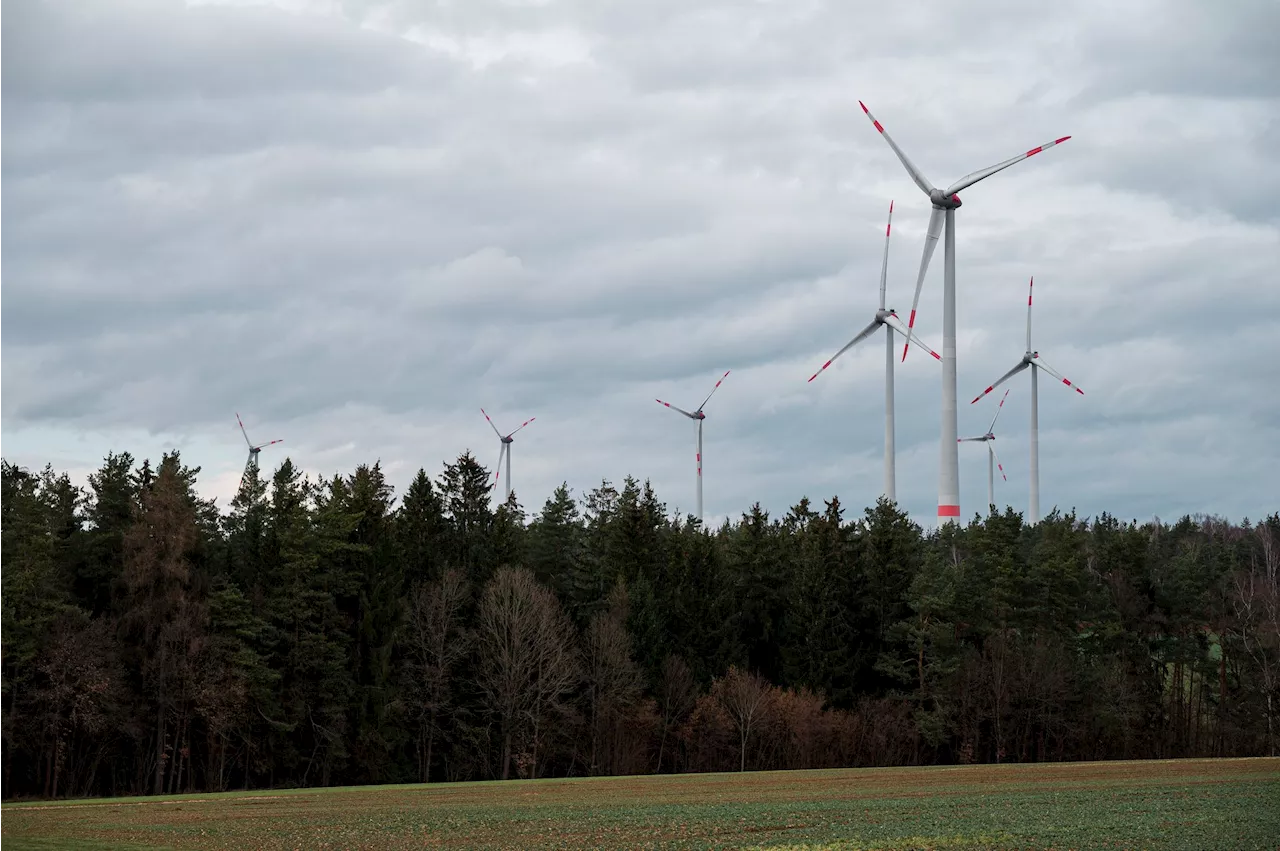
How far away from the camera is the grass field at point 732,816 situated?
1476 inches

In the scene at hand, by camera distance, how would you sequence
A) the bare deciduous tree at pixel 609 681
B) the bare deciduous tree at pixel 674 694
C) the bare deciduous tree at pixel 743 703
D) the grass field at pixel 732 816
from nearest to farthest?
the grass field at pixel 732 816, the bare deciduous tree at pixel 609 681, the bare deciduous tree at pixel 743 703, the bare deciduous tree at pixel 674 694

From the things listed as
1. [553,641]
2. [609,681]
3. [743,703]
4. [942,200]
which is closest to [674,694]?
[743,703]

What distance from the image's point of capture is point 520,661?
99000mm

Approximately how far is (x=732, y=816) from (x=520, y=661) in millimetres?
Answer: 52884

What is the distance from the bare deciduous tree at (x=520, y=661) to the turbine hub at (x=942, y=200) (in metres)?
51.1

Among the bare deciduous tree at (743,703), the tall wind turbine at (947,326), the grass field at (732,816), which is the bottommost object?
the grass field at (732,816)

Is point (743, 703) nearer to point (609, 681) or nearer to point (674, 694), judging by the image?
point (674, 694)

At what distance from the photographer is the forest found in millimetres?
87750

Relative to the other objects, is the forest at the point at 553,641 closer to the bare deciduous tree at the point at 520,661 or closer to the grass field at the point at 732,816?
the bare deciduous tree at the point at 520,661

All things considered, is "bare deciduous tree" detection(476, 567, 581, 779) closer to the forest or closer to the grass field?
the forest

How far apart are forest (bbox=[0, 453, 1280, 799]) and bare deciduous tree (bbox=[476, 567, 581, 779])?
29cm

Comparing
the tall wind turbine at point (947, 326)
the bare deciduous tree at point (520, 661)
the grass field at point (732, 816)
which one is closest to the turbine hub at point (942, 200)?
the tall wind turbine at point (947, 326)

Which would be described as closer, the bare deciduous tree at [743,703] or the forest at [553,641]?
the forest at [553,641]

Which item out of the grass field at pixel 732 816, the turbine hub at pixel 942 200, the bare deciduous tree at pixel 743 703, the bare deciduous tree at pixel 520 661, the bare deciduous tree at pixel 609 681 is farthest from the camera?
the turbine hub at pixel 942 200
